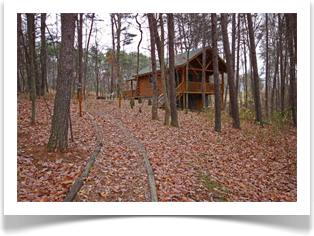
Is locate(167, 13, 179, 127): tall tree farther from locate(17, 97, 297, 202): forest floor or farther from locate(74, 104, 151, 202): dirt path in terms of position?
locate(74, 104, 151, 202): dirt path

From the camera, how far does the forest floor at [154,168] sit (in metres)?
3.60

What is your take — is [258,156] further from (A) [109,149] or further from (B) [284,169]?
(A) [109,149]

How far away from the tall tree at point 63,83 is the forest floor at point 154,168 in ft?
1.17

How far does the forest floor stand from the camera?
3.60 metres

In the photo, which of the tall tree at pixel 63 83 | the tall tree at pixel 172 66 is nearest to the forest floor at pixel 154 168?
the tall tree at pixel 63 83

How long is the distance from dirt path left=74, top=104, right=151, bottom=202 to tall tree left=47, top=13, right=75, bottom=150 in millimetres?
1208

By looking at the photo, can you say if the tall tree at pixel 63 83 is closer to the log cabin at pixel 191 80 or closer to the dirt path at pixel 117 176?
the dirt path at pixel 117 176

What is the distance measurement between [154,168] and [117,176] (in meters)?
1.12

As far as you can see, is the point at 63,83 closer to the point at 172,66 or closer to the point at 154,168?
the point at 154,168

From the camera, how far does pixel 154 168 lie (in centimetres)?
499

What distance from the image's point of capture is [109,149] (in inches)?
235

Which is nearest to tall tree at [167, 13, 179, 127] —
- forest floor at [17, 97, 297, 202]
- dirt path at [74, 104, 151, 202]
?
forest floor at [17, 97, 297, 202]
